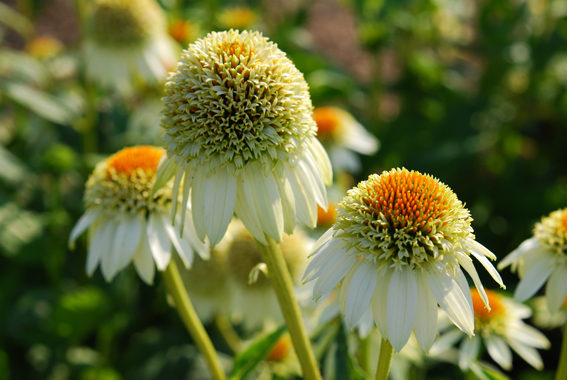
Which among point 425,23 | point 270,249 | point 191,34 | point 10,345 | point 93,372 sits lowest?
point 93,372

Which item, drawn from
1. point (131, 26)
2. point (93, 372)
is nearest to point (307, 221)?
point (93, 372)

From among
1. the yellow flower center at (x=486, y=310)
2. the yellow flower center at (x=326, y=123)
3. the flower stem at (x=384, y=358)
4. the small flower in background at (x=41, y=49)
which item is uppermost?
the small flower in background at (x=41, y=49)

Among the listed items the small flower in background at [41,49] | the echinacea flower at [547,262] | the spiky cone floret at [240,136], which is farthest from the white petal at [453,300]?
the small flower in background at [41,49]

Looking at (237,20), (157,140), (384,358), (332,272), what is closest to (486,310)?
(384,358)

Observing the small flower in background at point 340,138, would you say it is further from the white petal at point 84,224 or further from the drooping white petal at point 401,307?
the drooping white petal at point 401,307

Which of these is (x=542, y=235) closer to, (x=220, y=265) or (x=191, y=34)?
(x=220, y=265)

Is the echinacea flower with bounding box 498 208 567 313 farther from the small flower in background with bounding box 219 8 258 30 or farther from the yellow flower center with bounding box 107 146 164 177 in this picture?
the small flower in background with bounding box 219 8 258 30
